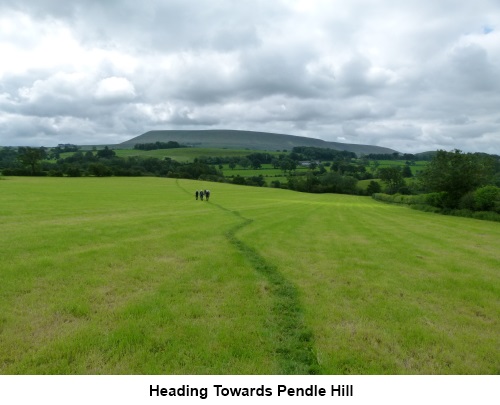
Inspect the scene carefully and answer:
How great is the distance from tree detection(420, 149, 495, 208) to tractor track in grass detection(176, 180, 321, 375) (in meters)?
55.7

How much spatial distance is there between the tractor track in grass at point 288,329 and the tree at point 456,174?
55672mm

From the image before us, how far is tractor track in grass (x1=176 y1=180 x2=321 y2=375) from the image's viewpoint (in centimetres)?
638

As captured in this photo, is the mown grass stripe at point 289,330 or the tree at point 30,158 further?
the tree at point 30,158

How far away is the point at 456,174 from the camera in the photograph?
185ft

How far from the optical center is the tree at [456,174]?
56.6 metres

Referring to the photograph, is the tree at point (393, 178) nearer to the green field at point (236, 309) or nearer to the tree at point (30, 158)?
the green field at point (236, 309)

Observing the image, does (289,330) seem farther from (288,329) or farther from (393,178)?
(393,178)

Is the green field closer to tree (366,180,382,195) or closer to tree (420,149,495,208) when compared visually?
tree (420,149,495,208)

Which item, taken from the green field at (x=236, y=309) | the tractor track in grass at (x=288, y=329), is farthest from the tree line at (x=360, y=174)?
the tractor track in grass at (x=288, y=329)

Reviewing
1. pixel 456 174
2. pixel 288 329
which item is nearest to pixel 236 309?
pixel 288 329

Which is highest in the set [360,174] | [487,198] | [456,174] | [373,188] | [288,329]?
[360,174]

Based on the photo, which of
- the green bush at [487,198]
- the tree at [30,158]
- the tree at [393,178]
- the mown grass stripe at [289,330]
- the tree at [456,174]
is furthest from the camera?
the tree at [393,178]

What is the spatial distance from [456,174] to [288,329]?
60080 millimetres

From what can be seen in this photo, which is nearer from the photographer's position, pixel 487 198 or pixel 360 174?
pixel 487 198
